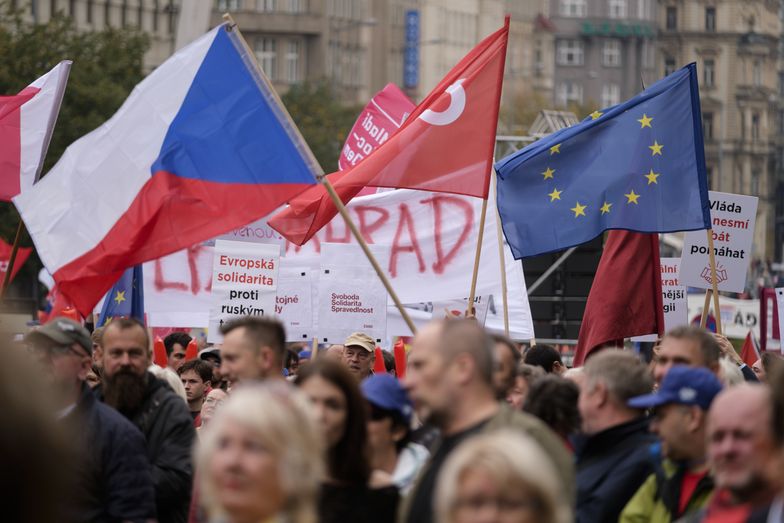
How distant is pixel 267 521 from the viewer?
458 cm

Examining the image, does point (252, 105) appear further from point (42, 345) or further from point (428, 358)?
point (428, 358)

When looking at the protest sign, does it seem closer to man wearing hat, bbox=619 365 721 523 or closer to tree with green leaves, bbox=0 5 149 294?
man wearing hat, bbox=619 365 721 523

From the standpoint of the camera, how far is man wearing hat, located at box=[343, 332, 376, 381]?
12.0 meters

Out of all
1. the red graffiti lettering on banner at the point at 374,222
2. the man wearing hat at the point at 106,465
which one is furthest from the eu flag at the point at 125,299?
the man wearing hat at the point at 106,465

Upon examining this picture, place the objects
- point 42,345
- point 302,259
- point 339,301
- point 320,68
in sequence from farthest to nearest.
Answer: point 320,68 < point 302,259 < point 339,301 < point 42,345

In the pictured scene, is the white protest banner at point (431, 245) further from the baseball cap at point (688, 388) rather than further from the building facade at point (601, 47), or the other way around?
the building facade at point (601, 47)

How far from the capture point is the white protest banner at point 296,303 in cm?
1430

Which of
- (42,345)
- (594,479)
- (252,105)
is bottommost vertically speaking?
(594,479)

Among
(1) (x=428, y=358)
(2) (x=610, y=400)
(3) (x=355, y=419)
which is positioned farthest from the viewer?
(2) (x=610, y=400)

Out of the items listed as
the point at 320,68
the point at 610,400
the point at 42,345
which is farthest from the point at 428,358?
the point at 320,68

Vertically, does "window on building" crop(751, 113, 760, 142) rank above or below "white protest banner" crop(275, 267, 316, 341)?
above

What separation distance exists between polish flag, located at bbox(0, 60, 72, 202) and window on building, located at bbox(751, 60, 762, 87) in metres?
142

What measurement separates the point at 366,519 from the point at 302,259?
977 cm

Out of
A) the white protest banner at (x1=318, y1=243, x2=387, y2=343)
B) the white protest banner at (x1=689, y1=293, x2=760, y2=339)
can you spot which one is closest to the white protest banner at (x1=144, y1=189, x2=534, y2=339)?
the white protest banner at (x1=318, y1=243, x2=387, y2=343)
